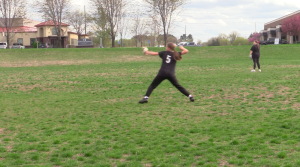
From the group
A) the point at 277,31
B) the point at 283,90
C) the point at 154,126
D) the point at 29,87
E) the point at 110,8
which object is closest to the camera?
the point at 154,126

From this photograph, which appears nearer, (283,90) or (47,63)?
(283,90)

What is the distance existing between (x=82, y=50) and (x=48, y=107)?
31.7m

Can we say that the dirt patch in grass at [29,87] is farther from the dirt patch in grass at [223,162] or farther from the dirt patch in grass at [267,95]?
the dirt patch in grass at [223,162]

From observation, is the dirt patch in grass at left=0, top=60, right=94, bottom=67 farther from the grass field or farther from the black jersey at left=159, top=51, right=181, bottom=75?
the black jersey at left=159, top=51, right=181, bottom=75

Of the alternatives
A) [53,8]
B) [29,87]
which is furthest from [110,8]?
[29,87]

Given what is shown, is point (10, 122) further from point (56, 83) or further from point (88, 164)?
point (56, 83)

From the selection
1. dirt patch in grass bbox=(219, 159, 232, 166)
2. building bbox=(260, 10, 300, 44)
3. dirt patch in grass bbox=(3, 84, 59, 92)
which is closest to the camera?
dirt patch in grass bbox=(219, 159, 232, 166)

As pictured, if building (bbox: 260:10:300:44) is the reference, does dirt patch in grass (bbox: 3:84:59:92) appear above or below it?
below

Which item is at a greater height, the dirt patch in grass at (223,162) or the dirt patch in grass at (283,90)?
the dirt patch in grass at (283,90)

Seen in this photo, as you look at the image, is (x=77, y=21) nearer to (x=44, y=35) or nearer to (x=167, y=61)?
(x=44, y=35)

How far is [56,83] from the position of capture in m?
16.1

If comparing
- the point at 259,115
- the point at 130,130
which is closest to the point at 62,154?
the point at 130,130

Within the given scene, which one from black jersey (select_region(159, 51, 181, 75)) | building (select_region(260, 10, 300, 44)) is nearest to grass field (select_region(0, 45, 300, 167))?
black jersey (select_region(159, 51, 181, 75))

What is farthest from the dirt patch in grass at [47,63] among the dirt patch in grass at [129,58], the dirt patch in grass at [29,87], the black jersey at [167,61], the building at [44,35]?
the building at [44,35]
